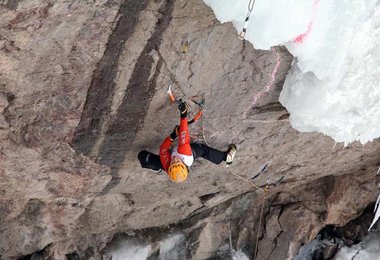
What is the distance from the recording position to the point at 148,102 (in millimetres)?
4320

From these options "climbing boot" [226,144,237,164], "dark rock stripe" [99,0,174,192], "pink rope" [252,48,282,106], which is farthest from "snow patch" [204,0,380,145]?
"climbing boot" [226,144,237,164]

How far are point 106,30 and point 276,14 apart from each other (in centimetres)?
Answer: 135

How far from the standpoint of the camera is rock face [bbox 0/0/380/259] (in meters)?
3.66

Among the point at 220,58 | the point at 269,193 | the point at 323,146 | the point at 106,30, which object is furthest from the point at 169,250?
the point at 106,30

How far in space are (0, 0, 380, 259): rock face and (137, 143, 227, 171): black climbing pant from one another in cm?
11

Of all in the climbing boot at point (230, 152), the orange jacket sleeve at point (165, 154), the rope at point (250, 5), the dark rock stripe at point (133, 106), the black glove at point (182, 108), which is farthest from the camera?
the climbing boot at point (230, 152)

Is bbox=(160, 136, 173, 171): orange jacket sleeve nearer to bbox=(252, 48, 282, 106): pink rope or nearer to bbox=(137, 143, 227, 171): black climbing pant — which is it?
bbox=(137, 143, 227, 171): black climbing pant

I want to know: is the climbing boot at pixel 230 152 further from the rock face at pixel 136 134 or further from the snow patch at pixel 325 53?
the snow patch at pixel 325 53

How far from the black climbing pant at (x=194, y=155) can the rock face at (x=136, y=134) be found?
113 mm

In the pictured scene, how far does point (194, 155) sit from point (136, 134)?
26.2 inches

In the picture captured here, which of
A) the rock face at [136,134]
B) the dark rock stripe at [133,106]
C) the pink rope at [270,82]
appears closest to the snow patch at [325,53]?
the pink rope at [270,82]

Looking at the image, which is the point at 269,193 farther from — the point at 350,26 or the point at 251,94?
the point at 350,26

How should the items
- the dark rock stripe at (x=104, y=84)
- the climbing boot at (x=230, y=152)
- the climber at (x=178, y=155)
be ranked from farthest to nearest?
the climbing boot at (x=230, y=152) < the climber at (x=178, y=155) < the dark rock stripe at (x=104, y=84)

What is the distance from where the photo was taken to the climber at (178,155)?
4527mm
